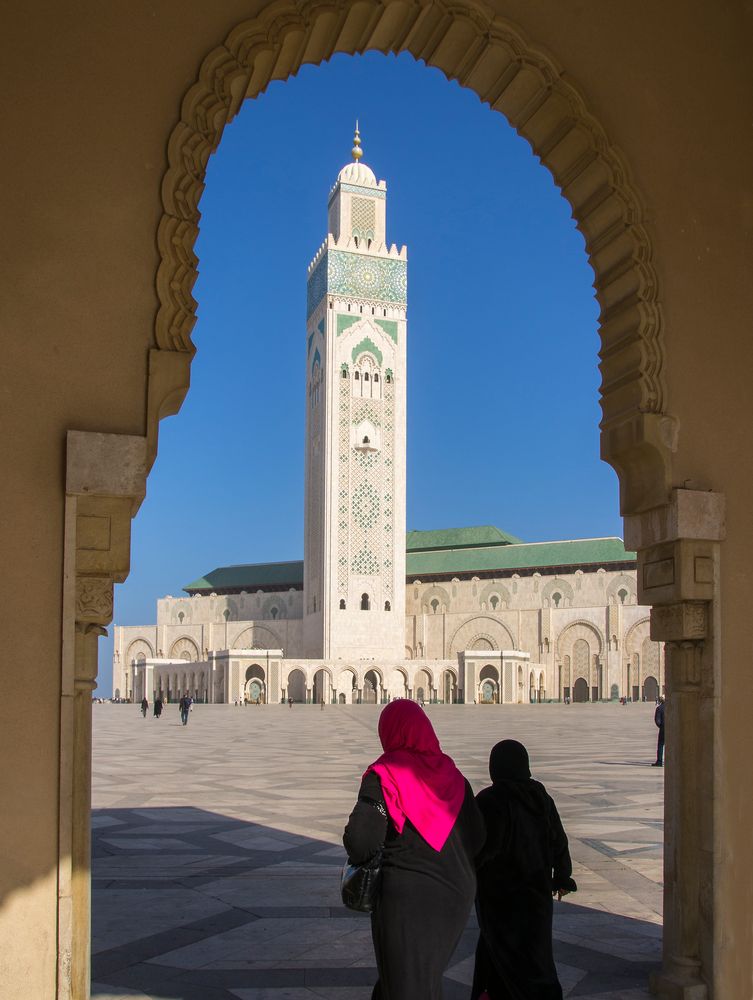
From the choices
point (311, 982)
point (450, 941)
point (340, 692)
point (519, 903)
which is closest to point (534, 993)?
point (519, 903)

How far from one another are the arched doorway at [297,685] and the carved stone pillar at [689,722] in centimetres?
3516

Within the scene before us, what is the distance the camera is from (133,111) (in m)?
2.72

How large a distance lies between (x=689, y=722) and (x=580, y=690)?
4095 cm

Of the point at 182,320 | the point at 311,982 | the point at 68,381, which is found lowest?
the point at 311,982

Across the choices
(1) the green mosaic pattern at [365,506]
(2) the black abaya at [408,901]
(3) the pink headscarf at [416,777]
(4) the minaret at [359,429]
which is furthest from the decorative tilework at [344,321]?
(2) the black abaya at [408,901]

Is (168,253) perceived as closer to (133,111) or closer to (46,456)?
(133,111)

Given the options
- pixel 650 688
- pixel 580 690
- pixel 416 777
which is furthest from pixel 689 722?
pixel 580 690

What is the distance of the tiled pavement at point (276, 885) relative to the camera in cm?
314

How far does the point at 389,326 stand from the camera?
39.7 m

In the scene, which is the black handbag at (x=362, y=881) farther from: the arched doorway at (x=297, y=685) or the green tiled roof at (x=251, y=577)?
the green tiled roof at (x=251, y=577)

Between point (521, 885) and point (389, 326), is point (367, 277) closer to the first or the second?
point (389, 326)

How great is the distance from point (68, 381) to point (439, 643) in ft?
141

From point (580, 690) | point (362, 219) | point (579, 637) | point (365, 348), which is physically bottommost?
point (580, 690)

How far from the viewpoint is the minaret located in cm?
3891
